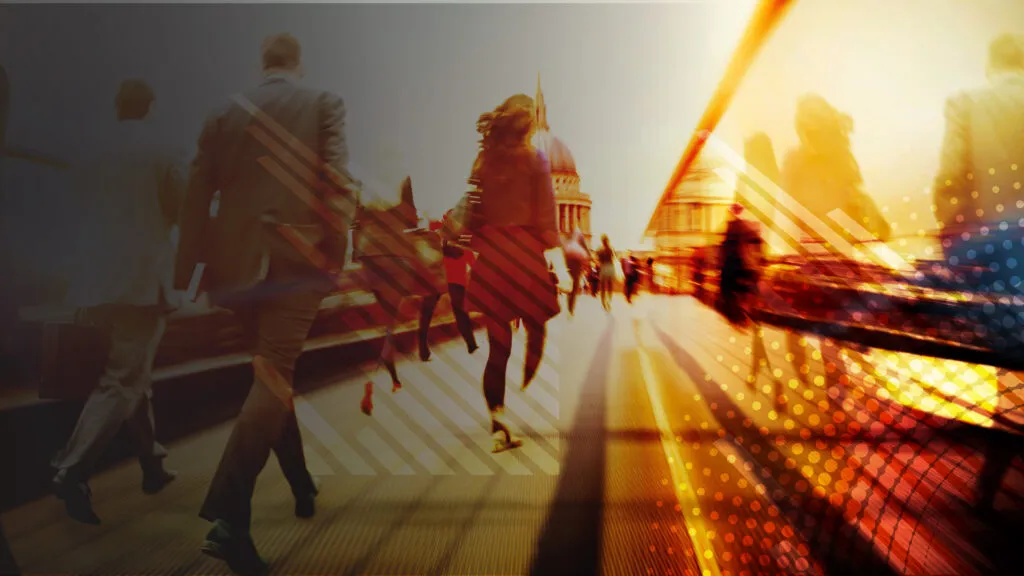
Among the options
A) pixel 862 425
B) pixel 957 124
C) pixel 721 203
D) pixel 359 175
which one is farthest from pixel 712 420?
pixel 359 175

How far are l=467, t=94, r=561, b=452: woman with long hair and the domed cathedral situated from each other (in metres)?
0.03

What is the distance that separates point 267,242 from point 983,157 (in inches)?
96.4

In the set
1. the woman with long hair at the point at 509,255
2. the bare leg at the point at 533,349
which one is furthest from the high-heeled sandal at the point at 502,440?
the bare leg at the point at 533,349

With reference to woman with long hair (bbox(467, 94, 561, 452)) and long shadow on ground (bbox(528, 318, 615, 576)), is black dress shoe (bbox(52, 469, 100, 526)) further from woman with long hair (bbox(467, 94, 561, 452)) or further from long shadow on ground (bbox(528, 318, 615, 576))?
long shadow on ground (bbox(528, 318, 615, 576))

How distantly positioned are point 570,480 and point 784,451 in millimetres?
753

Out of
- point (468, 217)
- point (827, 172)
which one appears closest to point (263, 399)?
point (468, 217)

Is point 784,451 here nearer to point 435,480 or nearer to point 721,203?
point 721,203

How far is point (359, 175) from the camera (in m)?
2.09

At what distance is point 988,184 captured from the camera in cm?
206

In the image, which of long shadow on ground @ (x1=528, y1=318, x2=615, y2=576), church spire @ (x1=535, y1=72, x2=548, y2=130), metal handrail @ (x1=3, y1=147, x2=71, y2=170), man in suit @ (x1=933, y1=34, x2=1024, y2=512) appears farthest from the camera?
metal handrail @ (x1=3, y1=147, x2=71, y2=170)

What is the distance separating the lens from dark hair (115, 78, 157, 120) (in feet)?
7.11

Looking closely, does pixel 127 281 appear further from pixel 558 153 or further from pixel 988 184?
pixel 988 184

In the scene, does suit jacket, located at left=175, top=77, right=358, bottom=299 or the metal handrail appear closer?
suit jacket, located at left=175, top=77, right=358, bottom=299
